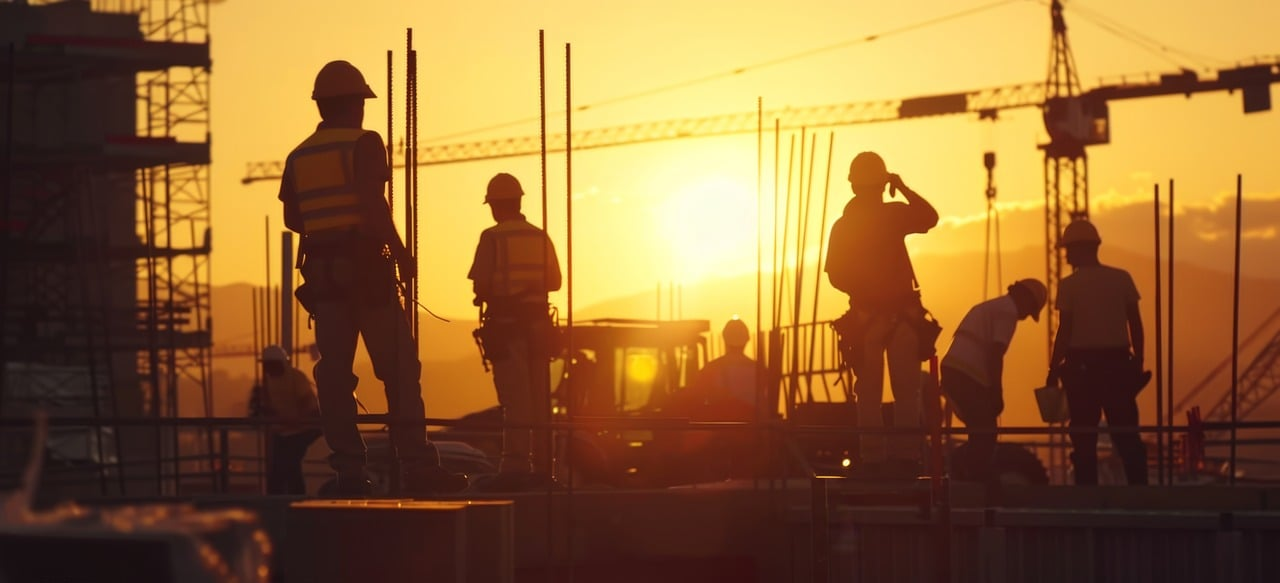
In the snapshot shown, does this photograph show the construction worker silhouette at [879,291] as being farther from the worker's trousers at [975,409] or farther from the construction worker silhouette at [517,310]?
the worker's trousers at [975,409]

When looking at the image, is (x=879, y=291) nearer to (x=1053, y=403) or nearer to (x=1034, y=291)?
(x=1034, y=291)

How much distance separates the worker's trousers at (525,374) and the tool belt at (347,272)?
1.97 m

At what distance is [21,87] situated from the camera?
209 feet

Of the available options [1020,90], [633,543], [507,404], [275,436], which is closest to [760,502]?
[633,543]

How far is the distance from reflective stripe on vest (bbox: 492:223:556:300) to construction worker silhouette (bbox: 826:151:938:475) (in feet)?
6.37

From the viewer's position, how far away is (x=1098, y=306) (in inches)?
524

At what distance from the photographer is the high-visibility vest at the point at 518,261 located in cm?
1181

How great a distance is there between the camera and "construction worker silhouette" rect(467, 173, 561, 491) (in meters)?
11.8

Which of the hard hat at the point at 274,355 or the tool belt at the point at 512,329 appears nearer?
the tool belt at the point at 512,329

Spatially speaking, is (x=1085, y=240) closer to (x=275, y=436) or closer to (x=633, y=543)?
(x=633, y=543)

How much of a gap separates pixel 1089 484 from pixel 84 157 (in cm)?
5083

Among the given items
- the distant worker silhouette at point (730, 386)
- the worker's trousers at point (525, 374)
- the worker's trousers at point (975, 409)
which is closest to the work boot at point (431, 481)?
the worker's trousers at point (525, 374)

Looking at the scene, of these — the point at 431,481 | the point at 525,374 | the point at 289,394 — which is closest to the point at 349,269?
the point at 431,481

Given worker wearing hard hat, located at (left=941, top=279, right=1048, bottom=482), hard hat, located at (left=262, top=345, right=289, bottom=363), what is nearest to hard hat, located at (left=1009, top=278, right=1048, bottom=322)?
worker wearing hard hat, located at (left=941, top=279, right=1048, bottom=482)
